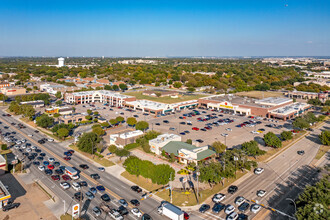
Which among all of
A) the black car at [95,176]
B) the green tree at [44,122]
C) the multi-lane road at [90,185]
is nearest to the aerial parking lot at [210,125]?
the green tree at [44,122]

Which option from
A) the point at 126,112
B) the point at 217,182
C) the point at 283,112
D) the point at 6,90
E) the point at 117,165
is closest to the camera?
the point at 217,182

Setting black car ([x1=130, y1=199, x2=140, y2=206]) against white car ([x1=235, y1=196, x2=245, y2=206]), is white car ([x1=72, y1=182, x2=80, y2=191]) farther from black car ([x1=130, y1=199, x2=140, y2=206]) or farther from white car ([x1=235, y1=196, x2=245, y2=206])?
white car ([x1=235, y1=196, x2=245, y2=206])

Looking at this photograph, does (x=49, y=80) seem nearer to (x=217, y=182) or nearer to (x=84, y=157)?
(x=84, y=157)

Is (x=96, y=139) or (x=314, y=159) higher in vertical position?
(x=96, y=139)

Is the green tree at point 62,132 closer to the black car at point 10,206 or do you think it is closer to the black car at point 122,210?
the black car at point 10,206

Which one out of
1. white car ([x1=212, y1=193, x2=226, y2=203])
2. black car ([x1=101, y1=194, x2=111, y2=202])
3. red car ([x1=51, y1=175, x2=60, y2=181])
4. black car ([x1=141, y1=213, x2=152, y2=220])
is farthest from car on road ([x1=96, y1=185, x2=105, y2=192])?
white car ([x1=212, y1=193, x2=226, y2=203])

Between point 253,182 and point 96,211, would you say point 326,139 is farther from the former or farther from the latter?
point 96,211

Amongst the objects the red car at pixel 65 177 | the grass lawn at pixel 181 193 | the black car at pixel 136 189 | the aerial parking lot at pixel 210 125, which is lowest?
the aerial parking lot at pixel 210 125

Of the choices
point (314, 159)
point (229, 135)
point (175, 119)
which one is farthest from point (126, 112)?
point (314, 159)
